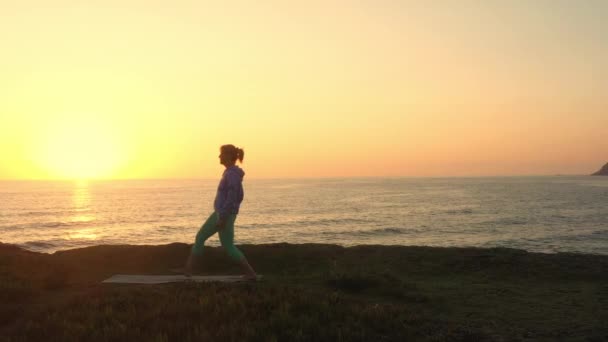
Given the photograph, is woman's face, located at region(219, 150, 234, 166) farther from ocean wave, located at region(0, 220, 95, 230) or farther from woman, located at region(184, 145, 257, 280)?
ocean wave, located at region(0, 220, 95, 230)

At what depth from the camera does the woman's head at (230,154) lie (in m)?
8.52

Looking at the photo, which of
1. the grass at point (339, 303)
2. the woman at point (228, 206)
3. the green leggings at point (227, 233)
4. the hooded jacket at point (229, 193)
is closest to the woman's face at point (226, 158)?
the woman at point (228, 206)

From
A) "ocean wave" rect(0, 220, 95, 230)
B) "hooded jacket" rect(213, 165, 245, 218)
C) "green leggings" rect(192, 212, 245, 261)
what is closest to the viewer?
"hooded jacket" rect(213, 165, 245, 218)

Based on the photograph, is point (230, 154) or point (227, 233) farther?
point (230, 154)

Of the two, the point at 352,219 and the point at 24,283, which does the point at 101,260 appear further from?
the point at 352,219

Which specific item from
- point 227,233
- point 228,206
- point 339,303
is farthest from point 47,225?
point 339,303

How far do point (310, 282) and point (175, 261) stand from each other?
192 inches

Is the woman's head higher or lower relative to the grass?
higher

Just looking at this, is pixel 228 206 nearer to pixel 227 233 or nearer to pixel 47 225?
pixel 227 233

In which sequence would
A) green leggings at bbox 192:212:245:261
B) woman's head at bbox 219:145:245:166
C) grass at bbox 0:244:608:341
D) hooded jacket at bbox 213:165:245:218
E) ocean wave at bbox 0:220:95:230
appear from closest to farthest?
grass at bbox 0:244:608:341
hooded jacket at bbox 213:165:245:218
green leggings at bbox 192:212:245:261
woman's head at bbox 219:145:245:166
ocean wave at bbox 0:220:95:230

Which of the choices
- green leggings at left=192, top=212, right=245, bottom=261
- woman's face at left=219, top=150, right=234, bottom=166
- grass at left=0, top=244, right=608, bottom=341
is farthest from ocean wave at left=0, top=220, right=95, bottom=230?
woman's face at left=219, top=150, right=234, bottom=166

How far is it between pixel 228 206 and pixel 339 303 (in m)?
2.70

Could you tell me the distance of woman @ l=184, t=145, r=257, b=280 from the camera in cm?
831

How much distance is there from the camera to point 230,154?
855cm
